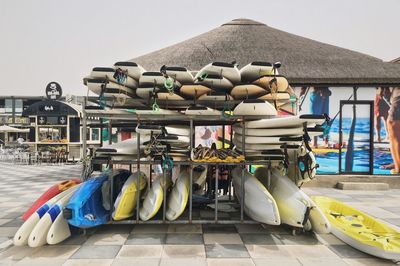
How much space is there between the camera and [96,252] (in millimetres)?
4707

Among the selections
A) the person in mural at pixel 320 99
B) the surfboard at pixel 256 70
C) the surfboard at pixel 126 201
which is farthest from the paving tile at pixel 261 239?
the person in mural at pixel 320 99

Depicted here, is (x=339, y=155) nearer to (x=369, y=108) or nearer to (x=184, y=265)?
(x=369, y=108)

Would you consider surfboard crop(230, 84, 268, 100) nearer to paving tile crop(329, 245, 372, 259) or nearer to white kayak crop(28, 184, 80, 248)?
paving tile crop(329, 245, 372, 259)

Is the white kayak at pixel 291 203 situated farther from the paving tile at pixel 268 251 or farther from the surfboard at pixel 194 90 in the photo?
the surfboard at pixel 194 90

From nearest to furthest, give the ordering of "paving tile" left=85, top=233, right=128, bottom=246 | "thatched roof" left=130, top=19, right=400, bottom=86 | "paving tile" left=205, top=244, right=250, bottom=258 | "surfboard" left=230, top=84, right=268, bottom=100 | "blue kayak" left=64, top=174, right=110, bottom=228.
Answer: "paving tile" left=205, top=244, right=250, bottom=258 → "blue kayak" left=64, top=174, right=110, bottom=228 → "paving tile" left=85, top=233, right=128, bottom=246 → "surfboard" left=230, top=84, right=268, bottom=100 → "thatched roof" left=130, top=19, right=400, bottom=86

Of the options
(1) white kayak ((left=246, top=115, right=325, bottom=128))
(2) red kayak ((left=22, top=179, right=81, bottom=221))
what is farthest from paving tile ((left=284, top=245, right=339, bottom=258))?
(2) red kayak ((left=22, top=179, right=81, bottom=221))

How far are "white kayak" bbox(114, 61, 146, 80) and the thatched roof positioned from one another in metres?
6.07

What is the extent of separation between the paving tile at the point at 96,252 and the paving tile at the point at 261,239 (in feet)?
7.26

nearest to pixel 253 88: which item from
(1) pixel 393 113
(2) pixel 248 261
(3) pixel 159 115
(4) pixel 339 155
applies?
(3) pixel 159 115

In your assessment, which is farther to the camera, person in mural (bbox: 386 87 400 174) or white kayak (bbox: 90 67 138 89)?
person in mural (bbox: 386 87 400 174)

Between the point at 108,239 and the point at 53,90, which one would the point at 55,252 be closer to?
the point at 108,239

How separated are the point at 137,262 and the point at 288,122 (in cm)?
349

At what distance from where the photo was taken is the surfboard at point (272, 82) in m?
6.41

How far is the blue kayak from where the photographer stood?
498 centimetres
